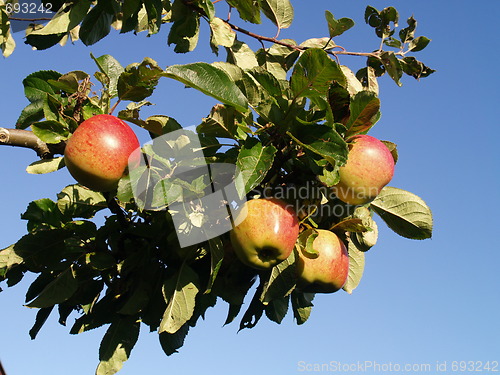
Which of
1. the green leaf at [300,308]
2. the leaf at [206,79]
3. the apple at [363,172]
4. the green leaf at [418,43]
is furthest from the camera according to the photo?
the green leaf at [418,43]

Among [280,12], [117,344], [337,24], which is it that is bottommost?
[117,344]

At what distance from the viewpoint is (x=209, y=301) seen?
1948 mm

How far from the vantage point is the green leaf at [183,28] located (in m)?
2.20

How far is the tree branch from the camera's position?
145 centimetres

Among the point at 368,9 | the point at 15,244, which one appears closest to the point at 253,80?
the point at 15,244

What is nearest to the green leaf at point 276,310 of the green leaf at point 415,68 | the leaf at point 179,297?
the leaf at point 179,297

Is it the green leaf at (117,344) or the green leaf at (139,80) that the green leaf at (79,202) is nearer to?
the green leaf at (117,344)

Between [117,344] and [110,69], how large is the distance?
875mm

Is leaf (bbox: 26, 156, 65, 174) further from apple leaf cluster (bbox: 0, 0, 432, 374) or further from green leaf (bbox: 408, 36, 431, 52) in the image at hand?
green leaf (bbox: 408, 36, 431, 52)

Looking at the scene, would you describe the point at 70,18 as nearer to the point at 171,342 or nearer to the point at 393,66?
the point at 171,342

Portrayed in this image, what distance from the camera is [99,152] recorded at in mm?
1473

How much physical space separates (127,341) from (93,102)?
796mm

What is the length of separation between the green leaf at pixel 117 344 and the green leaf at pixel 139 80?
30.0 inches

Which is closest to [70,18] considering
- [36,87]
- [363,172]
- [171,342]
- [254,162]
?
[36,87]
